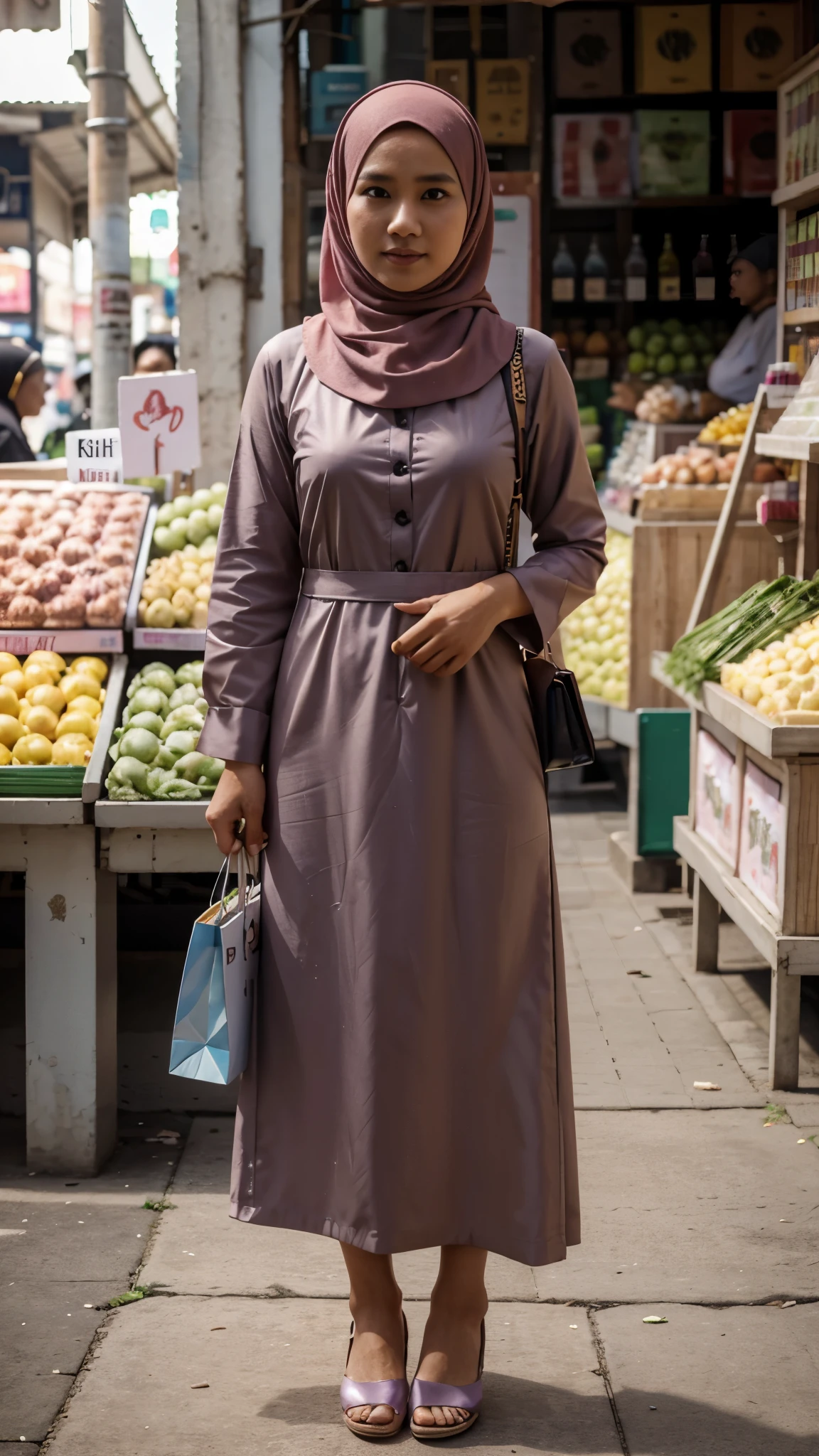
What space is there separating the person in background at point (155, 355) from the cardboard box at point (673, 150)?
285 centimetres

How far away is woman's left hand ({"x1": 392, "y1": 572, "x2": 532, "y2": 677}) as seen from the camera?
2422 millimetres

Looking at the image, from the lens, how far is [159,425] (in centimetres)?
457

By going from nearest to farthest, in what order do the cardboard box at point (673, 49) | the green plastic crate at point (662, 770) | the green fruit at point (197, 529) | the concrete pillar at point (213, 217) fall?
the green fruit at point (197, 529), the green plastic crate at point (662, 770), the concrete pillar at point (213, 217), the cardboard box at point (673, 49)

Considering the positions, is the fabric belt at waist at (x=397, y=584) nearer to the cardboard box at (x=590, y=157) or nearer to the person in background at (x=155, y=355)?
the cardboard box at (x=590, y=157)

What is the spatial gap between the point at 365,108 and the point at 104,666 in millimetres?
1953

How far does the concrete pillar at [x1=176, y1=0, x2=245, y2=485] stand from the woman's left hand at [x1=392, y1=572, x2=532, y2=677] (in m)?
4.81

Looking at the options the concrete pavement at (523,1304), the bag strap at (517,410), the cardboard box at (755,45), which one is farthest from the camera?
the cardboard box at (755,45)

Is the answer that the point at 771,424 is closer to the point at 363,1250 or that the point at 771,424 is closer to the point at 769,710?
the point at 769,710

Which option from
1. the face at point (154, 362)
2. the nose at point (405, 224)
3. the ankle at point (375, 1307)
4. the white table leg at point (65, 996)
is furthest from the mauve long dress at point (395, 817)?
the face at point (154, 362)

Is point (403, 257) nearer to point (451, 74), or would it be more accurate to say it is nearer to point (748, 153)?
point (451, 74)

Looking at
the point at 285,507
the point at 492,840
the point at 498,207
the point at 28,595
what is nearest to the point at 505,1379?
the point at 492,840

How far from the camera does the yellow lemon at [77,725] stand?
12.7 ft

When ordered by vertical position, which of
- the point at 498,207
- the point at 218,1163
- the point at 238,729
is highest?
the point at 498,207

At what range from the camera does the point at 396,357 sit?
2.46 metres
